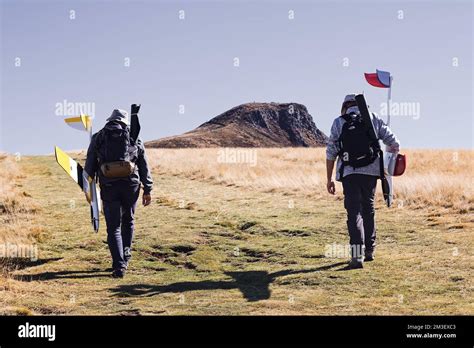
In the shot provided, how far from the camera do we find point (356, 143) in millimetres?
9727

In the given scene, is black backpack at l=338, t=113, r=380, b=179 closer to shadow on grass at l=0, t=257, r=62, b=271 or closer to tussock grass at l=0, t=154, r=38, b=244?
shadow on grass at l=0, t=257, r=62, b=271

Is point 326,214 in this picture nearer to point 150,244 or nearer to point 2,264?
point 150,244

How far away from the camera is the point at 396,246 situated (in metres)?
11.9

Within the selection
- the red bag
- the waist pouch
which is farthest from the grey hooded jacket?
Result: the waist pouch

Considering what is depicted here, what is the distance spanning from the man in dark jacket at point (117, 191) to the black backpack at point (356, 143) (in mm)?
3203

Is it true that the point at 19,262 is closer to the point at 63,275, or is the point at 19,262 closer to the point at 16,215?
the point at 63,275

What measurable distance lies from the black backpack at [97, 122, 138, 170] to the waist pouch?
69 millimetres

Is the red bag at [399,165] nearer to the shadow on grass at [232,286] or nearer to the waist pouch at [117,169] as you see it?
the shadow on grass at [232,286]

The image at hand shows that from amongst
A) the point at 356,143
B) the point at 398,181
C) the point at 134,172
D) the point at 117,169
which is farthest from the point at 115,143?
the point at 398,181

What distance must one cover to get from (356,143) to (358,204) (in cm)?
95

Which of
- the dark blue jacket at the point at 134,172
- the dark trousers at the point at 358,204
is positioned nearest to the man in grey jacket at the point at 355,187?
the dark trousers at the point at 358,204

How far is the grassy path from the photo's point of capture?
793 centimetres

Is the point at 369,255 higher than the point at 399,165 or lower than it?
lower
